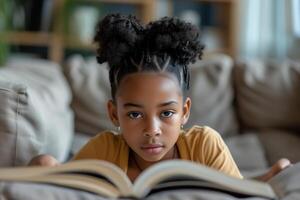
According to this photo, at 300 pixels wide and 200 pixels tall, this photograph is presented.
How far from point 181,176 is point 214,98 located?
124 cm

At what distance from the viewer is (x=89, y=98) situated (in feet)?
7.16

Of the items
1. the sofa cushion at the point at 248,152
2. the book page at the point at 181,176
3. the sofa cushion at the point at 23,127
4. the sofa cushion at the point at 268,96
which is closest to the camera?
the book page at the point at 181,176

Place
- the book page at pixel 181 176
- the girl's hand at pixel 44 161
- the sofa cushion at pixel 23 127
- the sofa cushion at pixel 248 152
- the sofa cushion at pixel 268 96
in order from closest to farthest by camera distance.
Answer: the book page at pixel 181 176 < the girl's hand at pixel 44 161 < the sofa cushion at pixel 23 127 < the sofa cushion at pixel 248 152 < the sofa cushion at pixel 268 96

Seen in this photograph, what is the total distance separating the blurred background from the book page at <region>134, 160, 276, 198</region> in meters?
2.47

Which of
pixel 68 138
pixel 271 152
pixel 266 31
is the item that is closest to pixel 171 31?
pixel 68 138

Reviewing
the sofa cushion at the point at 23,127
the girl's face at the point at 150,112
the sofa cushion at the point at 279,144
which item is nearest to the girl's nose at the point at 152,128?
the girl's face at the point at 150,112

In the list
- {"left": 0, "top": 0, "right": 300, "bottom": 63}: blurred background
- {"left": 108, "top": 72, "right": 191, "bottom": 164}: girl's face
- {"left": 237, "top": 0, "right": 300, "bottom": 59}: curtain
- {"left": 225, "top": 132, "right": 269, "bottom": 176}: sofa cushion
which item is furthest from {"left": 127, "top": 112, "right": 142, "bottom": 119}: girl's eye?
{"left": 237, "top": 0, "right": 300, "bottom": 59}: curtain

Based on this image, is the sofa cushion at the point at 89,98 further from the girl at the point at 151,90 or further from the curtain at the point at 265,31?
the curtain at the point at 265,31

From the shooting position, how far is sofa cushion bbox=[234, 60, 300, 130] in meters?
2.10

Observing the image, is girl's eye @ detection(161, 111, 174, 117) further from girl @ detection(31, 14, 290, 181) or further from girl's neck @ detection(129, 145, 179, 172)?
girl's neck @ detection(129, 145, 179, 172)

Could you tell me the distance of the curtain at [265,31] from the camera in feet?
10.9

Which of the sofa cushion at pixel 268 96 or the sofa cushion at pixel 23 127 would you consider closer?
the sofa cushion at pixel 23 127

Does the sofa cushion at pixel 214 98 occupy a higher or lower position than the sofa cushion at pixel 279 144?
higher

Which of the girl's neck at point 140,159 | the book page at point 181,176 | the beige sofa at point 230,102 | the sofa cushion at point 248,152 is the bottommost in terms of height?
the sofa cushion at point 248,152
